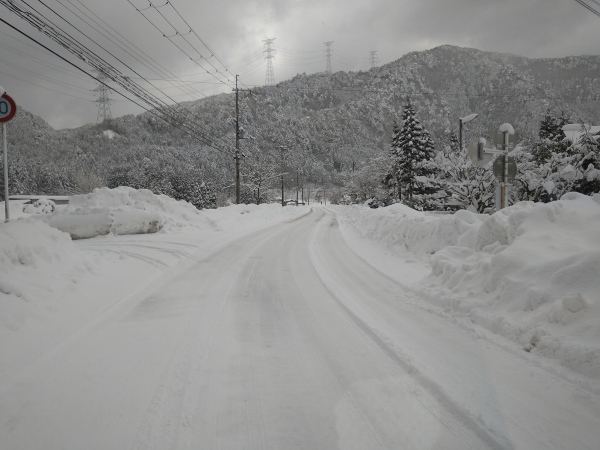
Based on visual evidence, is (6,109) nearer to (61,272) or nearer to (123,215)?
(61,272)

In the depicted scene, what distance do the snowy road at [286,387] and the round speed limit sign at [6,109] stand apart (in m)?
5.03

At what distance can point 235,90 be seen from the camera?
99.9 ft

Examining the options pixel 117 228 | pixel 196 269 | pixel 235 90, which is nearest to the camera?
pixel 196 269

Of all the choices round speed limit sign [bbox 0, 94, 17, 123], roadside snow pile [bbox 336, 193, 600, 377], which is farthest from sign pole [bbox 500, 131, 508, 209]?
round speed limit sign [bbox 0, 94, 17, 123]

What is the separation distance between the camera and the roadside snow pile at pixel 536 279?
324cm

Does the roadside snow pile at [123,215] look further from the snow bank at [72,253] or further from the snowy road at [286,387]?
the snowy road at [286,387]

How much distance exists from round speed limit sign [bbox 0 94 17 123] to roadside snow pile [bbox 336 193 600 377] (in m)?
8.73

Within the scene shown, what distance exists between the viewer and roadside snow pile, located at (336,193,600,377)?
3242mm

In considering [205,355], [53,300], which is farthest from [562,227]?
[53,300]

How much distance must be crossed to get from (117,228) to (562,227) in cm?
1437

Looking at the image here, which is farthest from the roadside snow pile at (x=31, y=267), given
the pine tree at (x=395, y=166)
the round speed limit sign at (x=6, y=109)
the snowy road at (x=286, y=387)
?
the pine tree at (x=395, y=166)

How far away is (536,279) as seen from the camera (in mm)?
4082

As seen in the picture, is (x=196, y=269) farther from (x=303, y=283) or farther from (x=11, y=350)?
(x=11, y=350)

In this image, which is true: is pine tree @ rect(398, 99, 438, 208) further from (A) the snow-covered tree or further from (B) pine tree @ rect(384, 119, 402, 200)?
(A) the snow-covered tree
